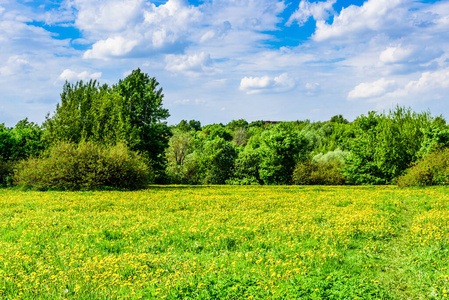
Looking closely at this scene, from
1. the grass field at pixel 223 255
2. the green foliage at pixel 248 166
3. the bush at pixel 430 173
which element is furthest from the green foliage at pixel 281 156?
the grass field at pixel 223 255

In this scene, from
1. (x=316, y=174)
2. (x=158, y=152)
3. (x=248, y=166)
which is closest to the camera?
(x=158, y=152)

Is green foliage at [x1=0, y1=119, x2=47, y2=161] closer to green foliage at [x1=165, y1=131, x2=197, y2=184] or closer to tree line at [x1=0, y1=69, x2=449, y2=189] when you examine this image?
tree line at [x1=0, y1=69, x2=449, y2=189]

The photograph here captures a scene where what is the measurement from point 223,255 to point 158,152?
40.6m

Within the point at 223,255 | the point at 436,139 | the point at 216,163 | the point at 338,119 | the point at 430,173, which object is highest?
the point at 338,119

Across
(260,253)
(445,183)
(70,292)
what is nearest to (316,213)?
(260,253)

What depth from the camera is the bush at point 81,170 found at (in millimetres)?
32375

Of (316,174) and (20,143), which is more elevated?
(20,143)

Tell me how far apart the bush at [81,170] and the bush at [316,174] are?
31455mm

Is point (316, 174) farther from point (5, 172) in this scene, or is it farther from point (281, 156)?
point (5, 172)

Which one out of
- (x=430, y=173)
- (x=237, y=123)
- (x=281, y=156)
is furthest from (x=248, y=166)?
(x=237, y=123)

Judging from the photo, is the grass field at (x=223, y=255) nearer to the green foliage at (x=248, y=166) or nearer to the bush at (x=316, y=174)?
the bush at (x=316, y=174)

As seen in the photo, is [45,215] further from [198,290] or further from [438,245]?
[438,245]

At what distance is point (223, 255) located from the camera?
10430 mm

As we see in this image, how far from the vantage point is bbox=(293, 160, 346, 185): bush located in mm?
58562
